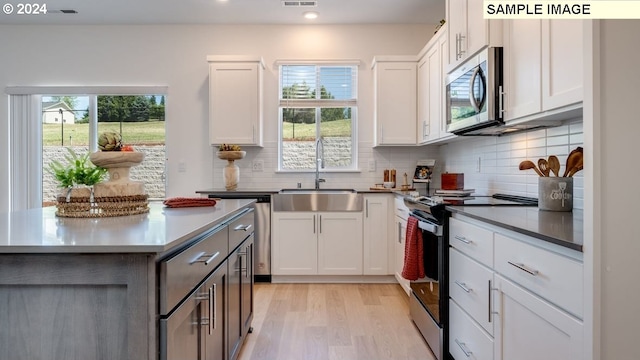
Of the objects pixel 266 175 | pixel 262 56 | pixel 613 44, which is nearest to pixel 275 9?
pixel 262 56

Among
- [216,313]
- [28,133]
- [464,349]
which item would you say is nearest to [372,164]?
[464,349]

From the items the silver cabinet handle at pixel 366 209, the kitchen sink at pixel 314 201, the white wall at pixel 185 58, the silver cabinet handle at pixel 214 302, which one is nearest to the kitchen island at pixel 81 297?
the silver cabinet handle at pixel 214 302

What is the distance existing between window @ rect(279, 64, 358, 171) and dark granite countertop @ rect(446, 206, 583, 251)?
2.38 metres

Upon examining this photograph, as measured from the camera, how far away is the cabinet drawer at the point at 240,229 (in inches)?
76.3

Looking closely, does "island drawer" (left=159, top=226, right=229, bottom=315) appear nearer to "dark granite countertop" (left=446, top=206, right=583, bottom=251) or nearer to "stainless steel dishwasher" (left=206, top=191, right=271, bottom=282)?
"dark granite countertop" (left=446, top=206, right=583, bottom=251)

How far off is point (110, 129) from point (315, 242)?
109 inches

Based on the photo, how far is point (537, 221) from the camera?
1.56 metres

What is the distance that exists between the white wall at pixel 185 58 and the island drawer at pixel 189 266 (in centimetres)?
278

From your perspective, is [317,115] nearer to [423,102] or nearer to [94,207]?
[423,102]

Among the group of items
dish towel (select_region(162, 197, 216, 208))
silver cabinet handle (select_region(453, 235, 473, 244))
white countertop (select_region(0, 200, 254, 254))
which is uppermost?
dish towel (select_region(162, 197, 216, 208))

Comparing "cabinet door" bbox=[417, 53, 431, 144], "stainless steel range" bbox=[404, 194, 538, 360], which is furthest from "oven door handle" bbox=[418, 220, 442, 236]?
"cabinet door" bbox=[417, 53, 431, 144]

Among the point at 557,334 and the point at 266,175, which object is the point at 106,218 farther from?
the point at 266,175

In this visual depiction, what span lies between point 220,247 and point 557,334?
129cm

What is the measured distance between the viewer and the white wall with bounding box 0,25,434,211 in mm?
4348
